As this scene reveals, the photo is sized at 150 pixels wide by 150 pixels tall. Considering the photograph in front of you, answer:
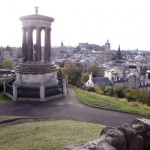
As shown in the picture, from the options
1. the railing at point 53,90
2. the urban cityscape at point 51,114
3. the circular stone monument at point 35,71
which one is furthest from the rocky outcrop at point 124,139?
the railing at point 53,90

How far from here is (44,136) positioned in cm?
1184

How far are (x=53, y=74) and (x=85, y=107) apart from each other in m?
5.98

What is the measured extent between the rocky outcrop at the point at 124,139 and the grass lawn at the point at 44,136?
3416 mm

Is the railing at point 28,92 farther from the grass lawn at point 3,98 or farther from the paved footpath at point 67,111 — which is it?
the grass lawn at point 3,98

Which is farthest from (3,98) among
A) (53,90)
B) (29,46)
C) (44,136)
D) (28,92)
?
(44,136)

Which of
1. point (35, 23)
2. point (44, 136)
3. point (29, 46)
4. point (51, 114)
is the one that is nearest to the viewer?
point (44, 136)

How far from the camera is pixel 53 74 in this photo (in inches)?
966

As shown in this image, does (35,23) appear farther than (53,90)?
Yes

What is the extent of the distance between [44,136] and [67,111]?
707 cm

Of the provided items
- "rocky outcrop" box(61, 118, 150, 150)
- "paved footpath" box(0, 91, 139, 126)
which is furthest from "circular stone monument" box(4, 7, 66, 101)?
"rocky outcrop" box(61, 118, 150, 150)

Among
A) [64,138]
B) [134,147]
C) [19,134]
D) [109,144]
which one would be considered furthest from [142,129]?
→ [19,134]

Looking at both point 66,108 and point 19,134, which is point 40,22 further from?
point 19,134

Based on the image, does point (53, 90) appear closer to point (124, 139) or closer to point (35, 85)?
point (35, 85)

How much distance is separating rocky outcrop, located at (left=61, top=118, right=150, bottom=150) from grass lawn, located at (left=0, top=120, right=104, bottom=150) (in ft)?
11.2
